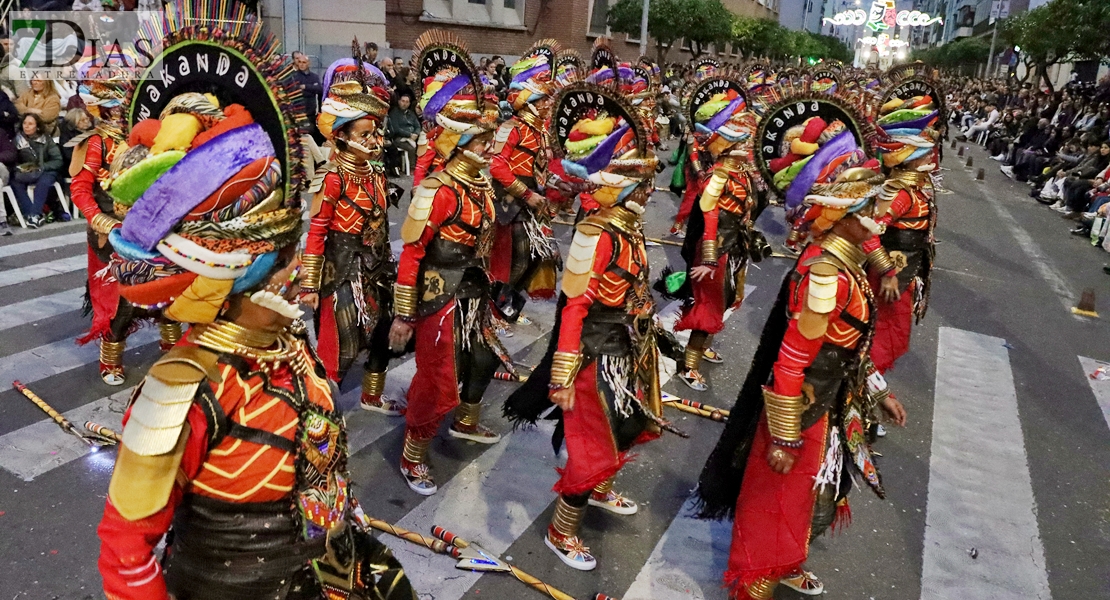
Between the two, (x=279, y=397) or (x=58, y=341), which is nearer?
(x=279, y=397)

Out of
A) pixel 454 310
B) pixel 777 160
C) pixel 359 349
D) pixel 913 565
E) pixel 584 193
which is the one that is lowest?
pixel 913 565

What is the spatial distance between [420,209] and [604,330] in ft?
4.60

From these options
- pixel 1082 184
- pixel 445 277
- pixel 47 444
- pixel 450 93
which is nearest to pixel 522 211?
pixel 450 93

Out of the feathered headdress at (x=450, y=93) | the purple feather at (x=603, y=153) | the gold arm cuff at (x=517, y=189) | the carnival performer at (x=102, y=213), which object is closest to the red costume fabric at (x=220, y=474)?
the purple feather at (x=603, y=153)

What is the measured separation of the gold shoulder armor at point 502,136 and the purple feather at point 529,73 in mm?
871

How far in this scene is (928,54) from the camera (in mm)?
83438

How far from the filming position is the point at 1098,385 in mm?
7414

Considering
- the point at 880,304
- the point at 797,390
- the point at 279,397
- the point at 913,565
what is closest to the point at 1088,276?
the point at 880,304

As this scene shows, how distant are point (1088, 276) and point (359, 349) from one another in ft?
37.8

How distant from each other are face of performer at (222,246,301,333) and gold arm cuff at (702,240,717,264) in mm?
4505

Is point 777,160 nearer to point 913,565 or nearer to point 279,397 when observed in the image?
point 913,565

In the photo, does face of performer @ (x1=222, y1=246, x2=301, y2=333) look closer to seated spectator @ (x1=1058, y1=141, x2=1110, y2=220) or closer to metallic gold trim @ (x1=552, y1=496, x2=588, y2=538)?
metallic gold trim @ (x1=552, y1=496, x2=588, y2=538)

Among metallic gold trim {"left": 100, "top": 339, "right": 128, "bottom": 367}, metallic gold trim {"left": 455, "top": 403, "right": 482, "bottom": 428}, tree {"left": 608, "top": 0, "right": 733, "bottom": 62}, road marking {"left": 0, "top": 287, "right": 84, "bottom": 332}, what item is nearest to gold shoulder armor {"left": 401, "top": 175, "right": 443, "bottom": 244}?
metallic gold trim {"left": 455, "top": 403, "right": 482, "bottom": 428}

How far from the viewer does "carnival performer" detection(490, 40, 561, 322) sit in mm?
7457
